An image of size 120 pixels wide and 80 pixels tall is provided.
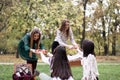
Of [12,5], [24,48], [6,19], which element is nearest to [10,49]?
[6,19]

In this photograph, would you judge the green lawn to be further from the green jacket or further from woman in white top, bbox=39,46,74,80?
woman in white top, bbox=39,46,74,80

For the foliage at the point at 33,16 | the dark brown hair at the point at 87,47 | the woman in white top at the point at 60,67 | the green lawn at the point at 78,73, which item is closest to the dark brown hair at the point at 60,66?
the woman in white top at the point at 60,67

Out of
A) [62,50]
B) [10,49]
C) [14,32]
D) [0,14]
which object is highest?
[62,50]

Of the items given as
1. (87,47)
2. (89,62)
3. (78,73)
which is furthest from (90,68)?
(78,73)

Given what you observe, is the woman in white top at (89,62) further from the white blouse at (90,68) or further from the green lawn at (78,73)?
the green lawn at (78,73)

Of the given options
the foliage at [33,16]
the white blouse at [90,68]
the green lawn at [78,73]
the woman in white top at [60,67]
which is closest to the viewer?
the woman in white top at [60,67]

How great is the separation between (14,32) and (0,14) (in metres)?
5.16

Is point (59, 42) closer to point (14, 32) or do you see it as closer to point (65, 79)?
point (65, 79)

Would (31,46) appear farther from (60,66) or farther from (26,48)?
(60,66)

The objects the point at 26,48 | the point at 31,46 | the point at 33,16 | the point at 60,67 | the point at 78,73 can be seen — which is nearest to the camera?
the point at 60,67

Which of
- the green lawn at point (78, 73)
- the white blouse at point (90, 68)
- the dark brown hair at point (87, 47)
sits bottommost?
the green lawn at point (78, 73)

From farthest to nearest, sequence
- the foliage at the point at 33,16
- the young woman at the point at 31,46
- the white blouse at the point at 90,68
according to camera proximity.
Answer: the foliage at the point at 33,16
the young woman at the point at 31,46
the white blouse at the point at 90,68

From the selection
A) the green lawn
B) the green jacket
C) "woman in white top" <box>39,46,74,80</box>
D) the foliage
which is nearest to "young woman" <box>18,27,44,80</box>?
the green jacket

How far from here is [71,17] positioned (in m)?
33.9
